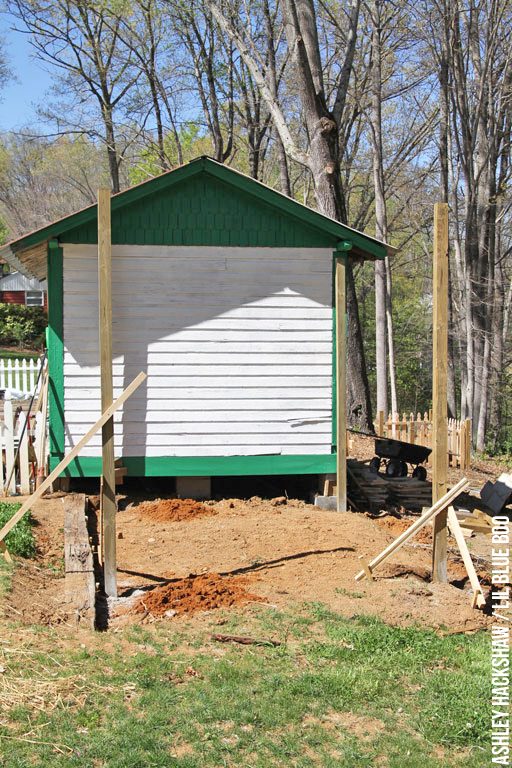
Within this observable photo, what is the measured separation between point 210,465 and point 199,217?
3.37 m

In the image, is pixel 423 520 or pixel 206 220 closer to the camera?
pixel 423 520

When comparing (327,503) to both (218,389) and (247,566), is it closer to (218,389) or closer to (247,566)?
(218,389)

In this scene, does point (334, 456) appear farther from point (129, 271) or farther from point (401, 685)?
point (401, 685)

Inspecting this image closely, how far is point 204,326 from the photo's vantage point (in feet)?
35.5

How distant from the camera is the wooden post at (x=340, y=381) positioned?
10.9 meters

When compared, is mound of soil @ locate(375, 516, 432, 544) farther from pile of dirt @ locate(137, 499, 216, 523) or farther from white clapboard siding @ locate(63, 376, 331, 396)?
pile of dirt @ locate(137, 499, 216, 523)

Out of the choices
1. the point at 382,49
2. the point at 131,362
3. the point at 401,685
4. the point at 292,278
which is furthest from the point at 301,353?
the point at 382,49

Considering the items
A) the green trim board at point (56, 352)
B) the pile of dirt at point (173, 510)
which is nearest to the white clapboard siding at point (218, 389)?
the green trim board at point (56, 352)

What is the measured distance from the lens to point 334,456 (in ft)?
36.3

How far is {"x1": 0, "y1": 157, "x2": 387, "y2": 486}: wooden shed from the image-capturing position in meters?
10.6

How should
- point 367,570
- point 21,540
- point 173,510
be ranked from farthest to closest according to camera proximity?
1. point 173,510
2. point 21,540
3. point 367,570

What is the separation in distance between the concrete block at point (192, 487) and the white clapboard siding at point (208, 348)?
1.39 feet

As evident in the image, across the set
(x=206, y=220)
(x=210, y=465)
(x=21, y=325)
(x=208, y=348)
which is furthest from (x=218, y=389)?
(x=21, y=325)

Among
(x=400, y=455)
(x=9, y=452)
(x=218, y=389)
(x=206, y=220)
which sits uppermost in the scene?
(x=206, y=220)
